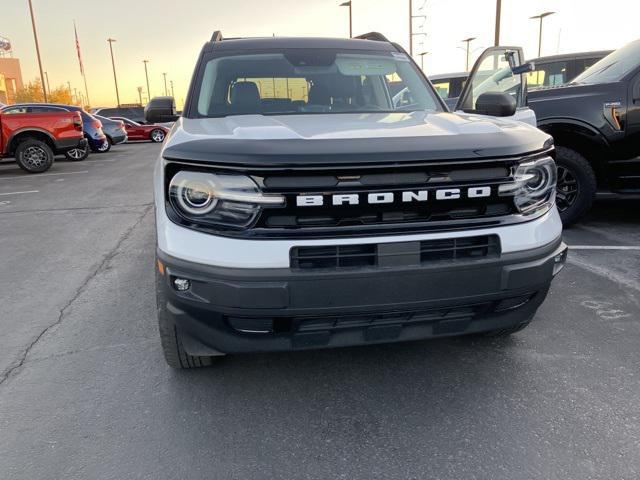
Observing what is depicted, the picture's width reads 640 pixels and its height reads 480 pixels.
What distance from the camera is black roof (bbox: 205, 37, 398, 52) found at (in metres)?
3.67

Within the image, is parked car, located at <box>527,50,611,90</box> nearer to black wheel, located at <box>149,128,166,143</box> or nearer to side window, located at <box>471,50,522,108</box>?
side window, located at <box>471,50,522,108</box>

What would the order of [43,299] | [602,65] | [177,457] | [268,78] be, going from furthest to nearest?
1. [602,65]
2. [43,299]
3. [268,78]
4. [177,457]

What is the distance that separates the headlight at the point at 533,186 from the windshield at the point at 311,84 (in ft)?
3.82

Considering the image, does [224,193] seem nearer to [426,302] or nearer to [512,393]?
[426,302]

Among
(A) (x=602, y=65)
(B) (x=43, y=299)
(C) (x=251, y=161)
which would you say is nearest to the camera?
(C) (x=251, y=161)

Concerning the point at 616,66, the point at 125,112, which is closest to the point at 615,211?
the point at 616,66

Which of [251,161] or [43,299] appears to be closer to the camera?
[251,161]

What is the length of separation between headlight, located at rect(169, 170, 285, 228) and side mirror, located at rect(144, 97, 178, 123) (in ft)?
7.16

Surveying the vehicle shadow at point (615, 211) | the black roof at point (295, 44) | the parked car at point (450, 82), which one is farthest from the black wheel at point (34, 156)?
the vehicle shadow at point (615, 211)

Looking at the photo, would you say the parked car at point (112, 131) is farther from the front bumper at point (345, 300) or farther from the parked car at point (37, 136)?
the front bumper at point (345, 300)

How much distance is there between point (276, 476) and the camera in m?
1.96

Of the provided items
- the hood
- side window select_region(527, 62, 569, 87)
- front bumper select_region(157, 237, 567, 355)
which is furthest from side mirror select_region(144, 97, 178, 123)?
side window select_region(527, 62, 569, 87)

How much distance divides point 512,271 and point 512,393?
72 centimetres

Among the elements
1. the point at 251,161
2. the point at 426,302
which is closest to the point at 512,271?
the point at 426,302
